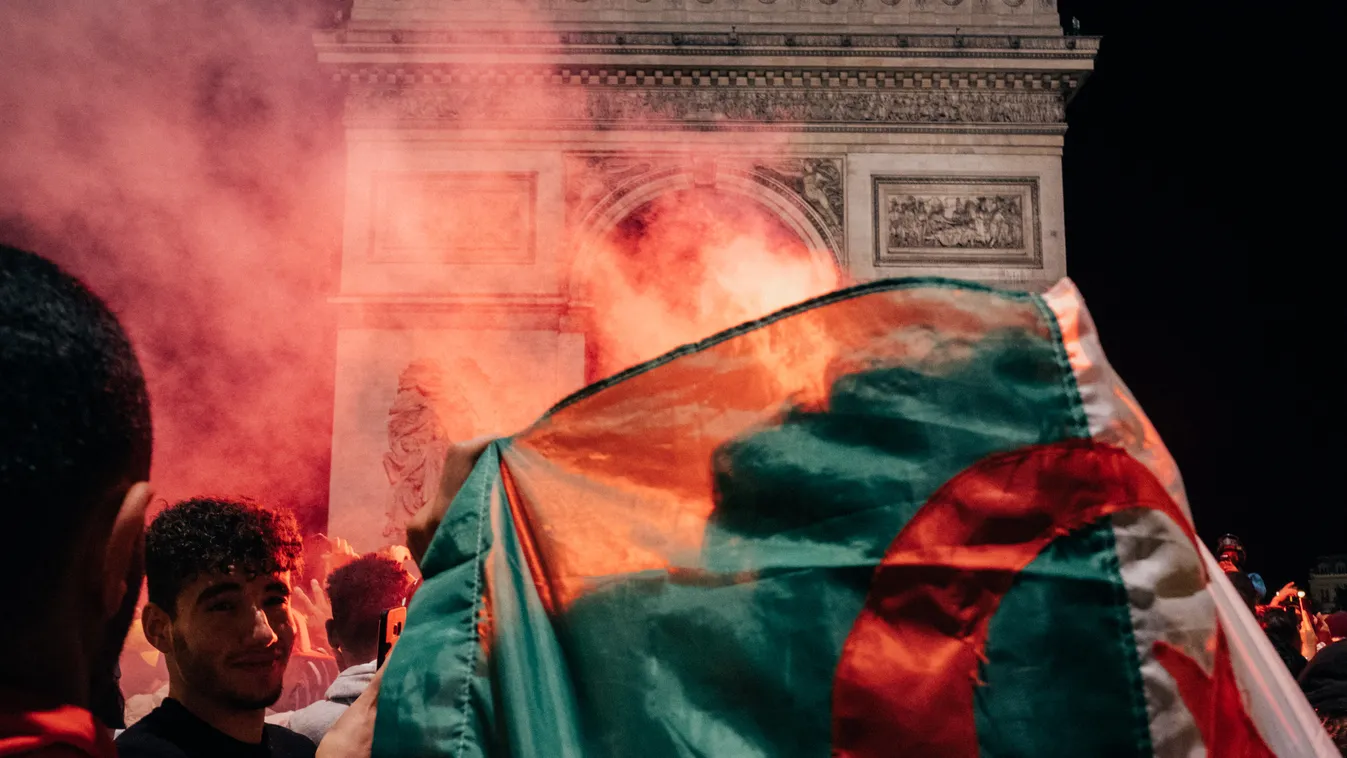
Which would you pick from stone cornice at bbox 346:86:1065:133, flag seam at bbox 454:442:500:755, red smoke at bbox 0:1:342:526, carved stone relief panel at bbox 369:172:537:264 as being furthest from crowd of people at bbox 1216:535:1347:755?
red smoke at bbox 0:1:342:526

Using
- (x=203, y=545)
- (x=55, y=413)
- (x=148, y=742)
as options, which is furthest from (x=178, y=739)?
(x=55, y=413)

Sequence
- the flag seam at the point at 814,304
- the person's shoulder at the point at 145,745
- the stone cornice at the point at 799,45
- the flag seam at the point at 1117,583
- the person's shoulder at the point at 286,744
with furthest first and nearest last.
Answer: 1. the stone cornice at the point at 799,45
2. the person's shoulder at the point at 286,744
3. the person's shoulder at the point at 145,745
4. the flag seam at the point at 814,304
5. the flag seam at the point at 1117,583

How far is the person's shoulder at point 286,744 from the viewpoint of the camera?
1.84m

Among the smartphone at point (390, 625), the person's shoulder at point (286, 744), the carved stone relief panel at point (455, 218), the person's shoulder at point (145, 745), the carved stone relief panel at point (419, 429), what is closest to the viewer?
the person's shoulder at point (145, 745)

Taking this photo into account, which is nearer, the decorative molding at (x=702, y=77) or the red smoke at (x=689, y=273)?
the decorative molding at (x=702, y=77)

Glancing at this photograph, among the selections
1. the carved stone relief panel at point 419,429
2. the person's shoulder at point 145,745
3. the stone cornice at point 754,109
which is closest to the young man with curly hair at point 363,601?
the person's shoulder at point 145,745

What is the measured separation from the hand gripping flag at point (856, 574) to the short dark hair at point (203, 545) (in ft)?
2.37

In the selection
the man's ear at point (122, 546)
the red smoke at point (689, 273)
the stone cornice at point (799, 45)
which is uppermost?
the stone cornice at point (799, 45)

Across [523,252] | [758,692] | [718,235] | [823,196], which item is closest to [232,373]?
[523,252]

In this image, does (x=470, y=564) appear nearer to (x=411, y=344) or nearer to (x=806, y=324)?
(x=806, y=324)

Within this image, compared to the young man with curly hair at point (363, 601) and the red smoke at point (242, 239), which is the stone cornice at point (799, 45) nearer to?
the red smoke at point (242, 239)

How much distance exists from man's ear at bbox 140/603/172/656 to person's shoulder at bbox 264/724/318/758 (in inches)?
9.1

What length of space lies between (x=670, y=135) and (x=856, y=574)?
11062mm

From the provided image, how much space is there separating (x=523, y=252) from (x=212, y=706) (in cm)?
1021
